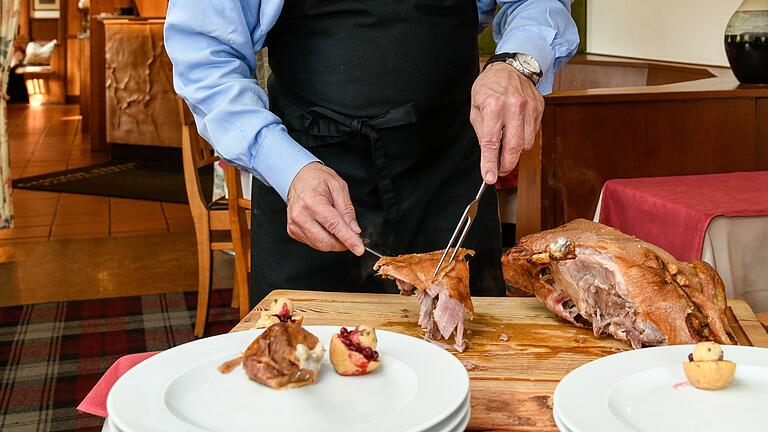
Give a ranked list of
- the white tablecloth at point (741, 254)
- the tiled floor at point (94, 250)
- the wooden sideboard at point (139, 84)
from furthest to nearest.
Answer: the wooden sideboard at point (139, 84) → the tiled floor at point (94, 250) → the white tablecloth at point (741, 254)

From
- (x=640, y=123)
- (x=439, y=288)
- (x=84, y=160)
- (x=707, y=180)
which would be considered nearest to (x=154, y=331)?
(x=640, y=123)

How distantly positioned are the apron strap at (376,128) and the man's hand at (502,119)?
306 millimetres

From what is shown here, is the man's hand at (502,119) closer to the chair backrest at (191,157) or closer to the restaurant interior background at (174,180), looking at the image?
the restaurant interior background at (174,180)

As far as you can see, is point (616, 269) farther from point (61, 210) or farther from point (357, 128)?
point (61, 210)

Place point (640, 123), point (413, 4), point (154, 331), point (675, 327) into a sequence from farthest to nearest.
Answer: point (154, 331), point (640, 123), point (413, 4), point (675, 327)

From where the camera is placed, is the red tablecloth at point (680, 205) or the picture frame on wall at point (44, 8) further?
the picture frame on wall at point (44, 8)

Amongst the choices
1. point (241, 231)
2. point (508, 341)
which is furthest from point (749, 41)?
point (508, 341)

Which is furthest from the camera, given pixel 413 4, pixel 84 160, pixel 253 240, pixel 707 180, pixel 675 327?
pixel 84 160


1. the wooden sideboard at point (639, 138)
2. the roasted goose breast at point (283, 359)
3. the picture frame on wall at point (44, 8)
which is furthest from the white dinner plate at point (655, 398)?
the picture frame on wall at point (44, 8)

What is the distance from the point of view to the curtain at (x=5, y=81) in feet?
16.6

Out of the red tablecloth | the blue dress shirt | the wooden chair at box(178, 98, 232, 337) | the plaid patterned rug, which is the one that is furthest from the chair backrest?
the blue dress shirt

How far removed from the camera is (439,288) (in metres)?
1.25

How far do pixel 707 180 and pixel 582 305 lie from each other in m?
1.20

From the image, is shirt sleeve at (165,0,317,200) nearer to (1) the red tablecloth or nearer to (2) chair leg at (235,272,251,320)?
(1) the red tablecloth
